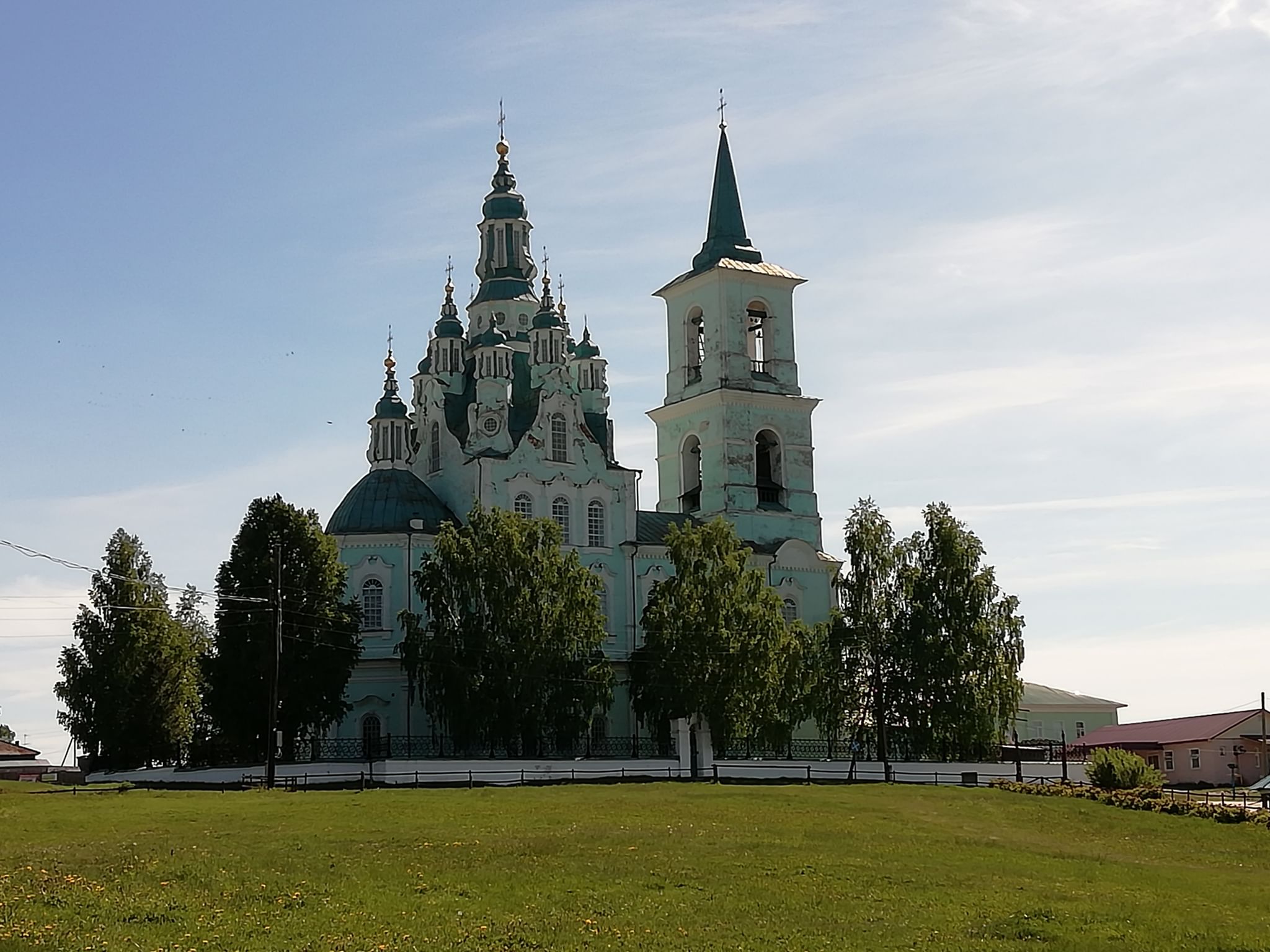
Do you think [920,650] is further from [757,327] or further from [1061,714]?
[1061,714]

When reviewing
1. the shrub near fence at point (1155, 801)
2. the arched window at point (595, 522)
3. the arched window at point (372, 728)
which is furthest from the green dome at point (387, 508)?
the shrub near fence at point (1155, 801)

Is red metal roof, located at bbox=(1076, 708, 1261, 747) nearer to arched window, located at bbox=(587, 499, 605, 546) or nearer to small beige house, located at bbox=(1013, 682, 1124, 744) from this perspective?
small beige house, located at bbox=(1013, 682, 1124, 744)

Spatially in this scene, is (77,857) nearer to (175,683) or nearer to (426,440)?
(175,683)

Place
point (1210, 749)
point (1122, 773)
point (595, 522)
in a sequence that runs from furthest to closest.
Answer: point (1210, 749) → point (595, 522) → point (1122, 773)

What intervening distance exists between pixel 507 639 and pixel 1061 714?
53029 millimetres

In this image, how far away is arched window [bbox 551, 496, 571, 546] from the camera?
208 ft

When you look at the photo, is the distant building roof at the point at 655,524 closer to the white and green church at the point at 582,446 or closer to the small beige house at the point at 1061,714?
the white and green church at the point at 582,446

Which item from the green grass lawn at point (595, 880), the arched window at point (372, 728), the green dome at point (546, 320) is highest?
the green dome at point (546, 320)

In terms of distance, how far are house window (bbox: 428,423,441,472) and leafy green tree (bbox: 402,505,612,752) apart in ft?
33.1

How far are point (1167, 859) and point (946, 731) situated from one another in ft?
89.0

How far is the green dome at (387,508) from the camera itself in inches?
2389

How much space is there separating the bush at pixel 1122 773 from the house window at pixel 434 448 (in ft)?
95.6

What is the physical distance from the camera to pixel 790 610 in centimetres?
6781

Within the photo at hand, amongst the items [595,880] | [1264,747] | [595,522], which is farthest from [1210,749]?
[595,880]
